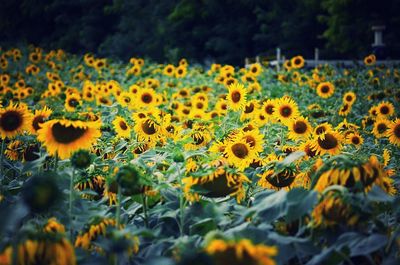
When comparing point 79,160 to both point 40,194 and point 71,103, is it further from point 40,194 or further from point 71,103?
point 71,103

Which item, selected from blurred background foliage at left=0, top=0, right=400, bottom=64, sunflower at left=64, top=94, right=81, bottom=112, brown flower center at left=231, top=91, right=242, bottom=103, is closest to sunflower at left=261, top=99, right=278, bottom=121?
brown flower center at left=231, top=91, right=242, bottom=103

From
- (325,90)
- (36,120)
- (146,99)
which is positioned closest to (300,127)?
(36,120)

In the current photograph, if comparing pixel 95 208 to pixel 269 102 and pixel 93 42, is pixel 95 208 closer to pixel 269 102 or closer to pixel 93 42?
pixel 269 102

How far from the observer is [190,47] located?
2525 cm

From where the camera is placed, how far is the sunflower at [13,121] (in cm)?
269

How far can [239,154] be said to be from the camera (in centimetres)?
297

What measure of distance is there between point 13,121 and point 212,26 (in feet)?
78.2

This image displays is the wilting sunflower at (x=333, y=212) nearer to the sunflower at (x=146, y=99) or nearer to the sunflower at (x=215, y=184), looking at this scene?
the sunflower at (x=215, y=184)

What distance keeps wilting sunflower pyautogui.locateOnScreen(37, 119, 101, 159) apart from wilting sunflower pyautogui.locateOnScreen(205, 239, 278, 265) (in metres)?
1.01

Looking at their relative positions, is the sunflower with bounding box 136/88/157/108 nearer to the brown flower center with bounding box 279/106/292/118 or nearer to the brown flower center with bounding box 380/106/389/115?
the brown flower center with bounding box 279/106/292/118

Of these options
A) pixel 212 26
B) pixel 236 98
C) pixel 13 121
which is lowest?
pixel 13 121

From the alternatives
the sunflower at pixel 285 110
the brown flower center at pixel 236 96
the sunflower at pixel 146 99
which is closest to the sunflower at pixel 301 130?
the sunflower at pixel 285 110

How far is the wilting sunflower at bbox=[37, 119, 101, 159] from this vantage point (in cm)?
227

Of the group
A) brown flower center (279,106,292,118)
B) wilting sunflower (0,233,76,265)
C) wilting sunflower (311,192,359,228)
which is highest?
brown flower center (279,106,292,118)
